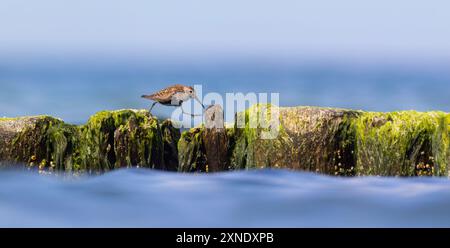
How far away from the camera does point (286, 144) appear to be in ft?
30.7

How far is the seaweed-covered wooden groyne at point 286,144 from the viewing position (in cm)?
936

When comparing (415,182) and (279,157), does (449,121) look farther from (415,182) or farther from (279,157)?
(279,157)

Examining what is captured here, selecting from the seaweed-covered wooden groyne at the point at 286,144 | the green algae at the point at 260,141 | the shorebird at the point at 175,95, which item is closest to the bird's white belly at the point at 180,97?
the shorebird at the point at 175,95

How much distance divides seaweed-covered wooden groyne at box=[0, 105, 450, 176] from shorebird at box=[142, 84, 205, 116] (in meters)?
0.31

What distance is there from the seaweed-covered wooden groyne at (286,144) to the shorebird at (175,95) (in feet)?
1.02

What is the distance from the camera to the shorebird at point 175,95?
9320 millimetres

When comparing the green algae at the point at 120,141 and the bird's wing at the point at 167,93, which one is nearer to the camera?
the bird's wing at the point at 167,93

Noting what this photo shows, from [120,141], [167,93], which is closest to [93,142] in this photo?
[120,141]

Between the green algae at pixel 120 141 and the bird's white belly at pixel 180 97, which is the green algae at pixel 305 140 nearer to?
the bird's white belly at pixel 180 97

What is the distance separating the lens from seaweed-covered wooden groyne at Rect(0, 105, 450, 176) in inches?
368

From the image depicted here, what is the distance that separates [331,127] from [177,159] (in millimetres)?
2081

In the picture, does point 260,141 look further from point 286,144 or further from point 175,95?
point 175,95

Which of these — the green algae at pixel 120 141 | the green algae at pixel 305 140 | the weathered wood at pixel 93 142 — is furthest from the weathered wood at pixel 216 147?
the green algae at pixel 120 141

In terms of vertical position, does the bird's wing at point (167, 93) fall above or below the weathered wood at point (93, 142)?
above
